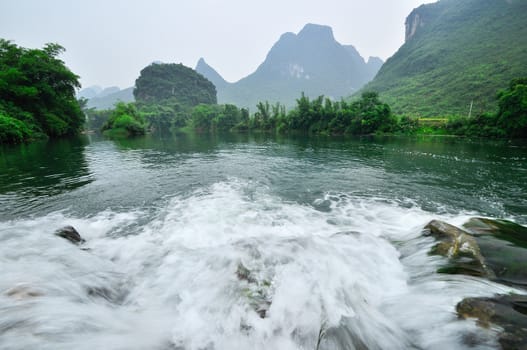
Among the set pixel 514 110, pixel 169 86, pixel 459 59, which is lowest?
pixel 514 110

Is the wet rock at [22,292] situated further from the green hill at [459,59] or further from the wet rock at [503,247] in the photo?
the green hill at [459,59]

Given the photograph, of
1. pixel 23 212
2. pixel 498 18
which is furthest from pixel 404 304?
pixel 498 18

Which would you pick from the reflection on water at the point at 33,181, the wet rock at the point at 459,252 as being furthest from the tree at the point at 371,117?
the reflection on water at the point at 33,181

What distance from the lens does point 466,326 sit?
255cm

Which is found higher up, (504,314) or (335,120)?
(335,120)

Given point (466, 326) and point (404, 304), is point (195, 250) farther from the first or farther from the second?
point (466, 326)

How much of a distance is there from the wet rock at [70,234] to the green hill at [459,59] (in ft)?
167

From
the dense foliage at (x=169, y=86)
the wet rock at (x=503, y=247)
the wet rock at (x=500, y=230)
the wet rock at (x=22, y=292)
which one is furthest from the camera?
the dense foliage at (x=169, y=86)

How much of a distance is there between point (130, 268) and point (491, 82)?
246 feet

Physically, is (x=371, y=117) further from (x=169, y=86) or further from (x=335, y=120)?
(x=169, y=86)

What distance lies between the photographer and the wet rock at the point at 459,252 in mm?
3541

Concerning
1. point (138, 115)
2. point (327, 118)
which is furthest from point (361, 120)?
point (138, 115)

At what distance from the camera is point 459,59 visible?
74.9 metres

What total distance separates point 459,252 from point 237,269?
406cm
